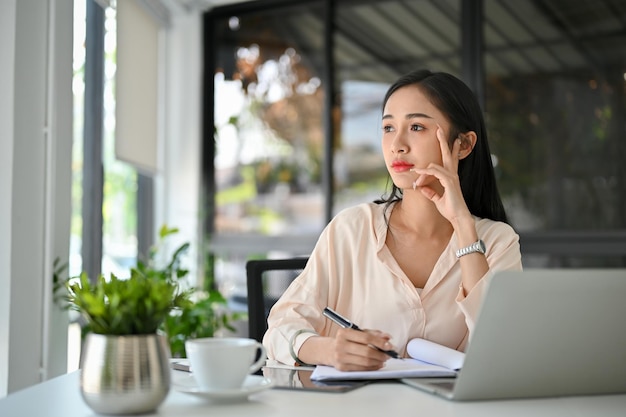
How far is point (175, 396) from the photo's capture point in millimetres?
1117

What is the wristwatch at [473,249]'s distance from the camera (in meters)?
1.65

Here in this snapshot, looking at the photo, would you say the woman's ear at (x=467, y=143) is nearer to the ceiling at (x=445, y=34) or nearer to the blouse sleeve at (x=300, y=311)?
the blouse sleeve at (x=300, y=311)

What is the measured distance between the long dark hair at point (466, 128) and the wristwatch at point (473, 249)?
0.31 meters

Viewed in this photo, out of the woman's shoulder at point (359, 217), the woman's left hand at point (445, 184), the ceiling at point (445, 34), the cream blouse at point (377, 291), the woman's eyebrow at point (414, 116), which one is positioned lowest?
the cream blouse at point (377, 291)

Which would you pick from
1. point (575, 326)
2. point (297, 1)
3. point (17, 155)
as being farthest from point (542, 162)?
point (575, 326)

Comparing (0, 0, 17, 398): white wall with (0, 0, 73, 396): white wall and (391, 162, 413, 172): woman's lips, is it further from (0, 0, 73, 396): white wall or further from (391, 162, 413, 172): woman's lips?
(391, 162, 413, 172): woman's lips

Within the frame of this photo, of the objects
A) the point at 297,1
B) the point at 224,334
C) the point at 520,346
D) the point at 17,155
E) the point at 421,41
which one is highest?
the point at 297,1

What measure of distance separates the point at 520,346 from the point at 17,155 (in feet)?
6.20

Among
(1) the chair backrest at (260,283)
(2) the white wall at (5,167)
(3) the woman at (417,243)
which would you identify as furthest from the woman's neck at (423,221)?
(2) the white wall at (5,167)

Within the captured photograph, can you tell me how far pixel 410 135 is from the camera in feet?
5.93

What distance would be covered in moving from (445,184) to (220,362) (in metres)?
0.84

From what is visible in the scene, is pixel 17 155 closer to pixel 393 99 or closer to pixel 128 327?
pixel 393 99

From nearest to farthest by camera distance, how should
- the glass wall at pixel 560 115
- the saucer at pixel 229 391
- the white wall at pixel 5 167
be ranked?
the saucer at pixel 229 391 < the white wall at pixel 5 167 < the glass wall at pixel 560 115

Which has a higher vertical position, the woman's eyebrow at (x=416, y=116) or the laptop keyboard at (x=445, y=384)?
the woman's eyebrow at (x=416, y=116)
